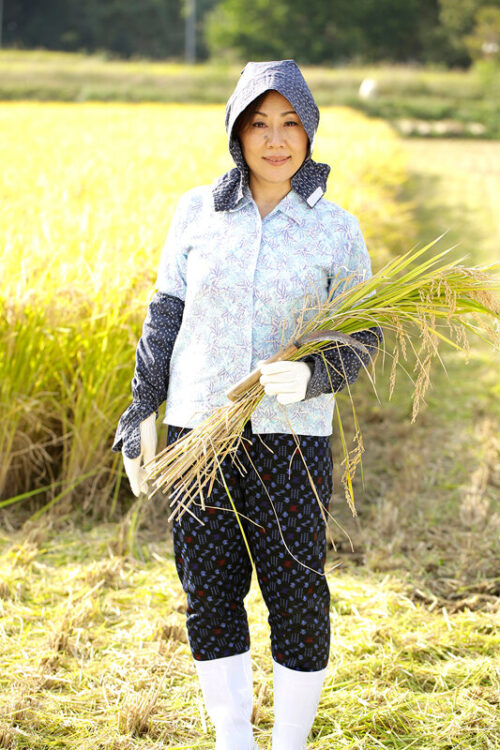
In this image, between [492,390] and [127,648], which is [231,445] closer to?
[127,648]

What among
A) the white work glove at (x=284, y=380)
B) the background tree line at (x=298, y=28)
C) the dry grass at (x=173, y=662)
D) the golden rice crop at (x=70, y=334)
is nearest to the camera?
the white work glove at (x=284, y=380)

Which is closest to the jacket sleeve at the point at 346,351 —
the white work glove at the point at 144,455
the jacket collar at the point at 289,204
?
the jacket collar at the point at 289,204

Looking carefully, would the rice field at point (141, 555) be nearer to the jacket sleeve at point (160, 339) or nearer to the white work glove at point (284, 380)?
the jacket sleeve at point (160, 339)

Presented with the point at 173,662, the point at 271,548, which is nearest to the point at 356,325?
the point at 271,548

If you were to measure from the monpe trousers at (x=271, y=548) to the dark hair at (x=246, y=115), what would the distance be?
0.62m

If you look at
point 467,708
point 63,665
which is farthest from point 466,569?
point 63,665

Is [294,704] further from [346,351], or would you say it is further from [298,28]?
[298,28]

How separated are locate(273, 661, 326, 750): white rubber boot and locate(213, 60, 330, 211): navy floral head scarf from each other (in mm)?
988

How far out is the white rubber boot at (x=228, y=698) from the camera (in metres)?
1.79

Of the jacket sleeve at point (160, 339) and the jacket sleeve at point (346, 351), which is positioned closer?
the jacket sleeve at point (346, 351)

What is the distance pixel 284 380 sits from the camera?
1.60m

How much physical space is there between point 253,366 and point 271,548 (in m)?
0.38

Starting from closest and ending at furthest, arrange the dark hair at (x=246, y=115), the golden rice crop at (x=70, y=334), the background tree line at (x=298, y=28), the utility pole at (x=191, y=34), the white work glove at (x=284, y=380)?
the white work glove at (x=284, y=380)
the dark hair at (x=246, y=115)
the golden rice crop at (x=70, y=334)
the utility pole at (x=191, y=34)
the background tree line at (x=298, y=28)

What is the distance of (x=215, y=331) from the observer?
5.68ft
